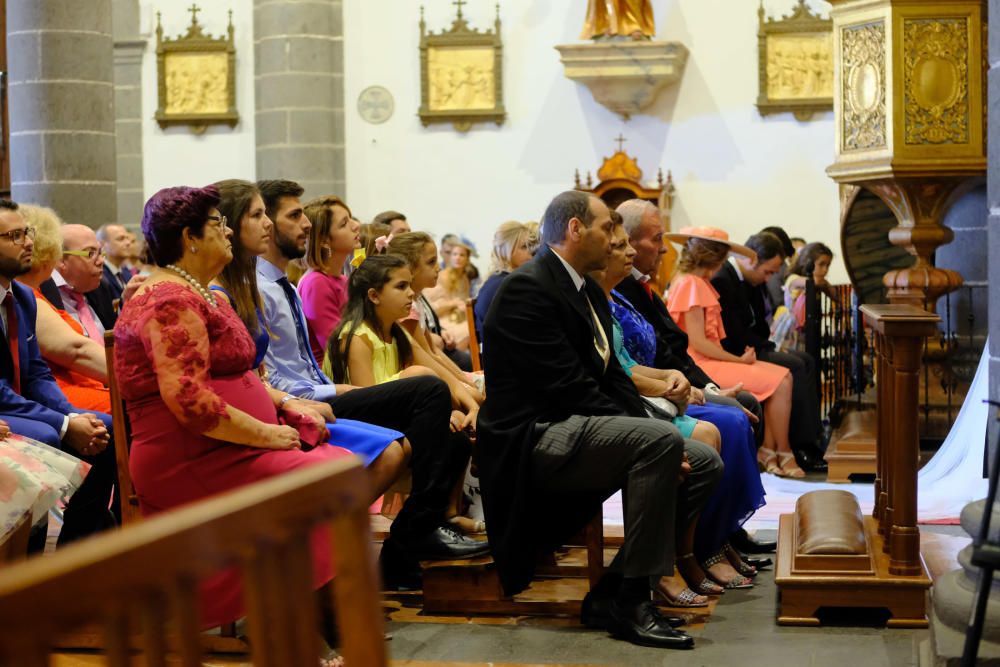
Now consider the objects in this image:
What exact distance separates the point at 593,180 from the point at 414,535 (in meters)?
10.3

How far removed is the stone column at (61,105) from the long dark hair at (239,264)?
20.5 feet

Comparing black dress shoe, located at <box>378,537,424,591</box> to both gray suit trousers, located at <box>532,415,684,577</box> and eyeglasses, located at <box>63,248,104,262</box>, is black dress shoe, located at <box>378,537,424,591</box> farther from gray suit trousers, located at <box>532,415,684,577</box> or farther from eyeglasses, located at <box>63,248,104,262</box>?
eyeglasses, located at <box>63,248,104,262</box>

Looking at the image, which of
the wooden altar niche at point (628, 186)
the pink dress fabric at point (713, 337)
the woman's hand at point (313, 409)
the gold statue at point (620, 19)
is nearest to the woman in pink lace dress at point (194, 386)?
the woman's hand at point (313, 409)

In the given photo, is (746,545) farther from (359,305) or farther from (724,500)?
(359,305)

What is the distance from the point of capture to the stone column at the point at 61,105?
1018cm

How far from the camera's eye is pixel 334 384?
5.04 meters

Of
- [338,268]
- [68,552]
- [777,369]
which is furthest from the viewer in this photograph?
[777,369]

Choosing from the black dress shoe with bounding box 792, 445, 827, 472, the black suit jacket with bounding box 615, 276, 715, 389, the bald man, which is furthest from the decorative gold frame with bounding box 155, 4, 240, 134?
the black suit jacket with bounding box 615, 276, 715, 389

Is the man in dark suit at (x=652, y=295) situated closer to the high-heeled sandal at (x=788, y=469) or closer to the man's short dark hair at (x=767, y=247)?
the high-heeled sandal at (x=788, y=469)

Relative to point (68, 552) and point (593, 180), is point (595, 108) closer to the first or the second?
point (593, 180)

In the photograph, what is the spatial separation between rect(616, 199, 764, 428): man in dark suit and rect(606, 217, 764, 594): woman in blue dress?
14.4 inches

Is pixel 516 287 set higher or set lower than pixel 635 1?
lower

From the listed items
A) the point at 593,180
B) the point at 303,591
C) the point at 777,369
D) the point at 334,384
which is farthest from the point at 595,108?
the point at 303,591

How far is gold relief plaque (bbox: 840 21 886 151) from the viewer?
7.71 meters
